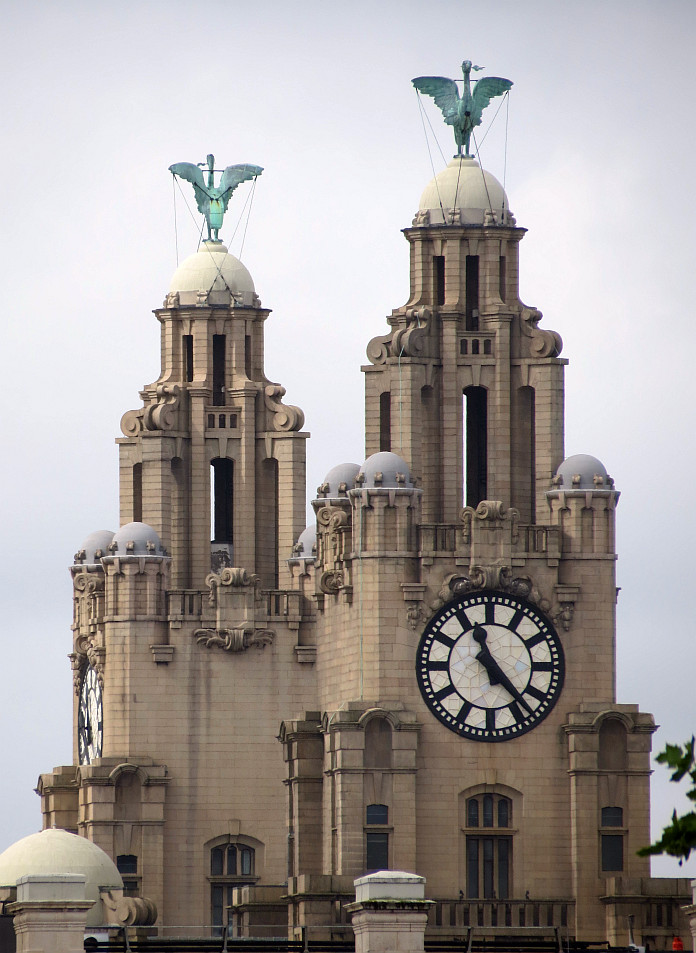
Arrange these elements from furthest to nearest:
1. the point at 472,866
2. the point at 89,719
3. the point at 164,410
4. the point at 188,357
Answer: the point at 188,357 < the point at 89,719 < the point at 164,410 < the point at 472,866

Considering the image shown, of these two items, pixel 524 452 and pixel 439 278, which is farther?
pixel 439 278

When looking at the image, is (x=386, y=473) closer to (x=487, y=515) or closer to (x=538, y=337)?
(x=487, y=515)

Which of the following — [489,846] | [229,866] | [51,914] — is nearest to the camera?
[51,914]

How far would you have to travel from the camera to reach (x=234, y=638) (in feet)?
407

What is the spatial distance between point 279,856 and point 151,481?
12.5 metres

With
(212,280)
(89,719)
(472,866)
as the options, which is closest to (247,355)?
(212,280)

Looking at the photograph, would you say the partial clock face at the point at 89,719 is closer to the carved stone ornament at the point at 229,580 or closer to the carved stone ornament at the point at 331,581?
the carved stone ornament at the point at 229,580

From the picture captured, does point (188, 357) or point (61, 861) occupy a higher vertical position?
point (188, 357)

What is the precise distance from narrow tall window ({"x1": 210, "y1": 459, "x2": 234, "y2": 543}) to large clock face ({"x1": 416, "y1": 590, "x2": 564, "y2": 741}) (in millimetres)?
19633

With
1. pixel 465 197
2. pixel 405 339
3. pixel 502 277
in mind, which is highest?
pixel 465 197

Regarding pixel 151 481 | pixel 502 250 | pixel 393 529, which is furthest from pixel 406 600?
pixel 151 481

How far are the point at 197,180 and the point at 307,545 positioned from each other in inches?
509

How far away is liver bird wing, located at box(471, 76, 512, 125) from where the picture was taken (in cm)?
11769

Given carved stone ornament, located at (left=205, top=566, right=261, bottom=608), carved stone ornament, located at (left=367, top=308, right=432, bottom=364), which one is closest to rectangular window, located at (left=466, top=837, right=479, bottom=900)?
carved stone ornament, located at (left=367, top=308, right=432, bottom=364)
